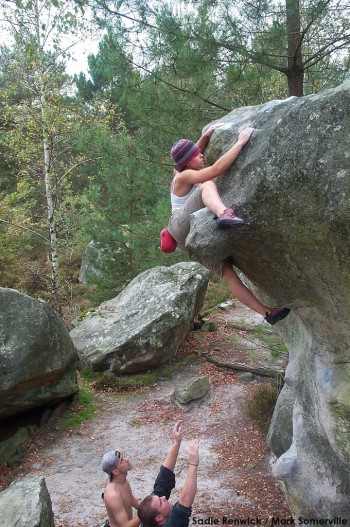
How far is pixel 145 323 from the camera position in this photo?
424 inches

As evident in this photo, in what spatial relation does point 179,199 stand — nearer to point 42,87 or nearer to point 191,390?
point 191,390

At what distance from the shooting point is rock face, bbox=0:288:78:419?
8.15m

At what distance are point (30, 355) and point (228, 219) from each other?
230 inches

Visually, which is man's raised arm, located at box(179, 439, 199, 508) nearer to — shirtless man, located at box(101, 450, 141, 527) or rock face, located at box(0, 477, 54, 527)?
shirtless man, located at box(101, 450, 141, 527)

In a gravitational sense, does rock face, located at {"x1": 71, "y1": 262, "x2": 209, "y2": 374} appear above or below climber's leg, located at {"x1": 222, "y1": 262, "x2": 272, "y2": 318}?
below

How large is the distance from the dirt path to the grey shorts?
3891mm

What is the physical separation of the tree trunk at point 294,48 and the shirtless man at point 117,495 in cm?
639

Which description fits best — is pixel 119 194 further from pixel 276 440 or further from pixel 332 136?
pixel 332 136

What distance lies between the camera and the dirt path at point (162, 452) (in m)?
6.65

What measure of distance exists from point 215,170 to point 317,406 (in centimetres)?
244

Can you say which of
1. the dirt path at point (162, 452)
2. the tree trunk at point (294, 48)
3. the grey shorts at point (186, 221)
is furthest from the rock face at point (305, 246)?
the tree trunk at point (294, 48)

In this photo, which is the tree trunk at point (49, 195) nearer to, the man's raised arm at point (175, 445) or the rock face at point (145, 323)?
the rock face at point (145, 323)

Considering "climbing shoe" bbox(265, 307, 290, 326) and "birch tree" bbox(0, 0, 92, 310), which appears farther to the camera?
"birch tree" bbox(0, 0, 92, 310)

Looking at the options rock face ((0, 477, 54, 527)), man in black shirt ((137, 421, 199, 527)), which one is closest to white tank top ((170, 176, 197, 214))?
man in black shirt ((137, 421, 199, 527))
